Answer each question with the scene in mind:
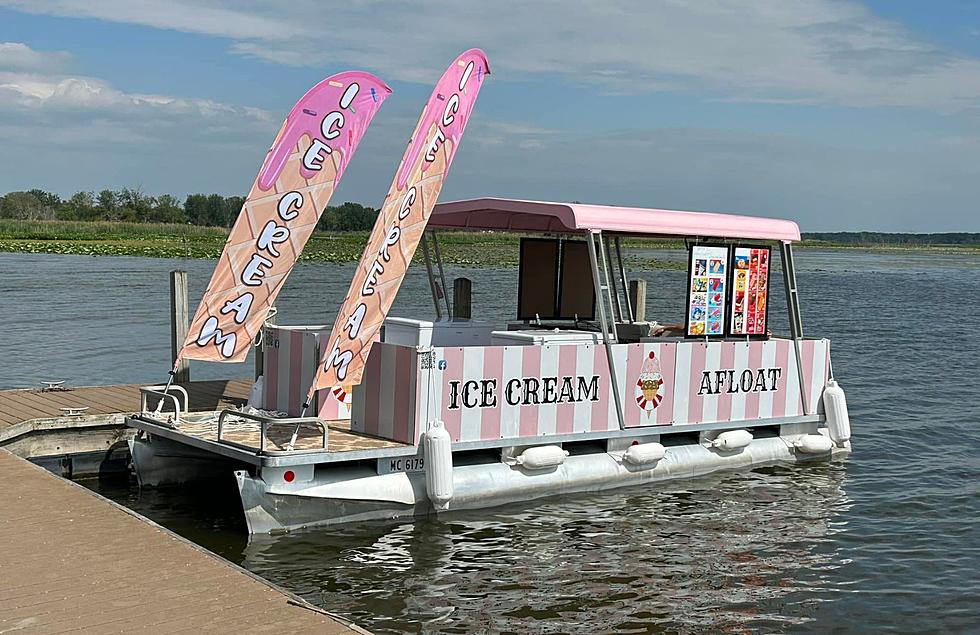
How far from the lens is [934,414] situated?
807 inches

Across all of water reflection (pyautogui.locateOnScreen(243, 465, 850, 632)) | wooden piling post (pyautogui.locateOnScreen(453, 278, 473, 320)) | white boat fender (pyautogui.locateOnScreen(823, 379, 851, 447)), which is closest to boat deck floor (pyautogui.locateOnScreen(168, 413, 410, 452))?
water reflection (pyautogui.locateOnScreen(243, 465, 850, 632))

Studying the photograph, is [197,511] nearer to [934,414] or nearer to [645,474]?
[645,474]

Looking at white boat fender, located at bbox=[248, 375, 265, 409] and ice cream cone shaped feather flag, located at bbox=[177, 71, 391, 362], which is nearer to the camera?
ice cream cone shaped feather flag, located at bbox=[177, 71, 391, 362]

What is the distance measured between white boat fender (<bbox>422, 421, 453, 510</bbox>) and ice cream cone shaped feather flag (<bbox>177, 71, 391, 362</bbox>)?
8.43ft

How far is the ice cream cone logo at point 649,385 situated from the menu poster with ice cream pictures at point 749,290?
158 cm

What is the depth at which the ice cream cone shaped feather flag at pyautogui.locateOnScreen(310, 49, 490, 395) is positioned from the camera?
35.5 feet

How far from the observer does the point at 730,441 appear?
13.8 m

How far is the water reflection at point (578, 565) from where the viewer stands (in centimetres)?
934

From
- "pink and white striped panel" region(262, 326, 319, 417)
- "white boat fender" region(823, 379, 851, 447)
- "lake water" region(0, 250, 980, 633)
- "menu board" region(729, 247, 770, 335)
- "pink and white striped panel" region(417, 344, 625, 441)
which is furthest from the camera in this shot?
"white boat fender" region(823, 379, 851, 447)

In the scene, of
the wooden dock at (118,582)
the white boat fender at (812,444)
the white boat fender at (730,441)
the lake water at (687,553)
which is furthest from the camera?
the white boat fender at (812,444)

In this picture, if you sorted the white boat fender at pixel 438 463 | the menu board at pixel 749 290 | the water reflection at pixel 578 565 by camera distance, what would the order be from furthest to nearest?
the menu board at pixel 749 290, the white boat fender at pixel 438 463, the water reflection at pixel 578 565

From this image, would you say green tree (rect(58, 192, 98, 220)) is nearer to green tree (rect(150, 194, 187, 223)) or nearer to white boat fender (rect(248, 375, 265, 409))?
green tree (rect(150, 194, 187, 223))

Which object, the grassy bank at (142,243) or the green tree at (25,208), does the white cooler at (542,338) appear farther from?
the green tree at (25,208)

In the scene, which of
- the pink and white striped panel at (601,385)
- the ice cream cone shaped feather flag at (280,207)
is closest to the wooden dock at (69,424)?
the ice cream cone shaped feather flag at (280,207)
